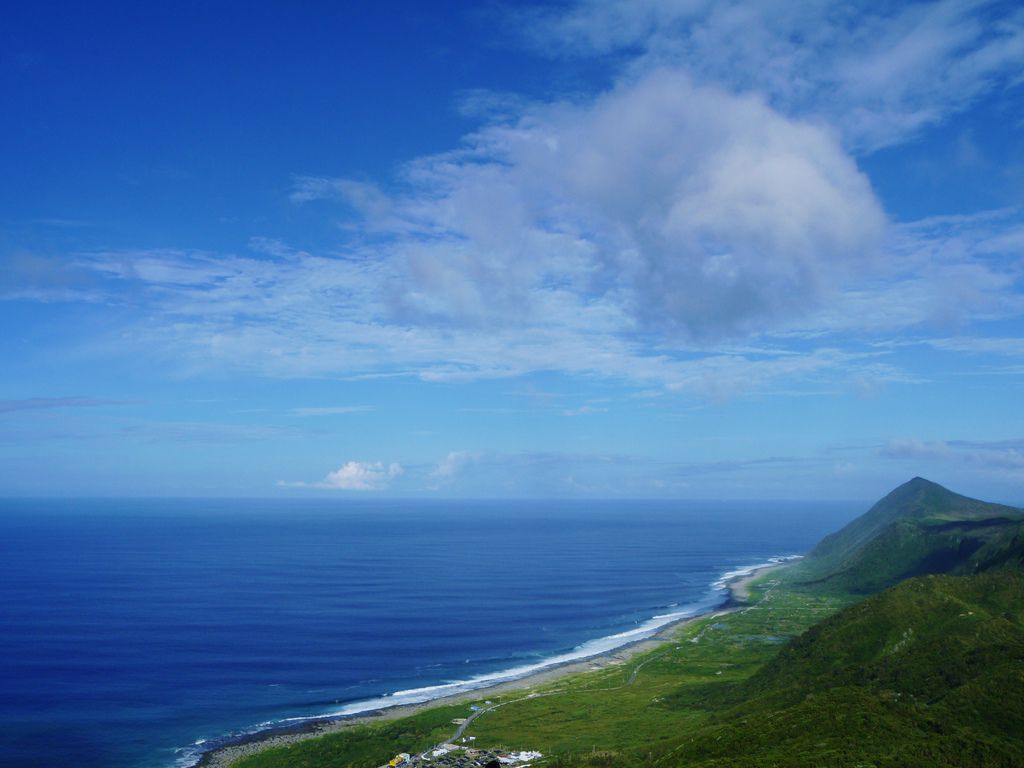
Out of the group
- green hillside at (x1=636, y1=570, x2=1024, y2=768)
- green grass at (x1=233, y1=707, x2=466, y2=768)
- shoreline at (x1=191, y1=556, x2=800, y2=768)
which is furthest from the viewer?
shoreline at (x1=191, y1=556, x2=800, y2=768)

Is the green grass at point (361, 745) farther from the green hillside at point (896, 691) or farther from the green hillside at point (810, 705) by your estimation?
the green hillside at point (896, 691)

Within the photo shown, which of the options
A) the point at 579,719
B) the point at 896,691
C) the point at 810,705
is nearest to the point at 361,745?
the point at 579,719

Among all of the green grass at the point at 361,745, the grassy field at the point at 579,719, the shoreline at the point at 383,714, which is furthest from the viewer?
the shoreline at the point at 383,714

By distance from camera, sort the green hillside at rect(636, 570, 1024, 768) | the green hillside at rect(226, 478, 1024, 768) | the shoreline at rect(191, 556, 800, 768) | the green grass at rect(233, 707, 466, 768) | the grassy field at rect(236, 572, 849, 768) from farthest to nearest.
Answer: the shoreline at rect(191, 556, 800, 768), the grassy field at rect(236, 572, 849, 768), the green grass at rect(233, 707, 466, 768), the green hillside at rect(226, 478, 1024, 768), the green hillside at rect(636, 570, 1024, 768)

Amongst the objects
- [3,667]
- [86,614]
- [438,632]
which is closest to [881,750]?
[438,632]

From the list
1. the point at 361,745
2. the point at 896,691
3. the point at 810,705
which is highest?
the point at 810,705

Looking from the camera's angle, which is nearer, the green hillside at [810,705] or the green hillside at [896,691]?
the green hillside at [896,691]

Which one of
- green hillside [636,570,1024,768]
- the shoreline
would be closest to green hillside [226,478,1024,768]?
green hillside [636,570,1024,768]

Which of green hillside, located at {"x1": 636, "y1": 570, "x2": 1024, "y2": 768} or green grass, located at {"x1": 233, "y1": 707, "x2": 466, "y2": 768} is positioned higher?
green hillside, located at {"x1": 636, "y1": 570, "x2": 1024, "y2": 768}

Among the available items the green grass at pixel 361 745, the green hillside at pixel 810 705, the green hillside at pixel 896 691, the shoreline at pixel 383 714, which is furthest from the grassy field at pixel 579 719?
the green hillside at pixel 896 691

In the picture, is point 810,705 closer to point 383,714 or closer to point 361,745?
point 361,745

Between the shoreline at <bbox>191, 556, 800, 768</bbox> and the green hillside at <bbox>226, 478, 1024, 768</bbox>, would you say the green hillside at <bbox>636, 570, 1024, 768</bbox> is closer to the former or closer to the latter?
the green hillside at <bbox>226, 478, 1024, 768</bbox>
